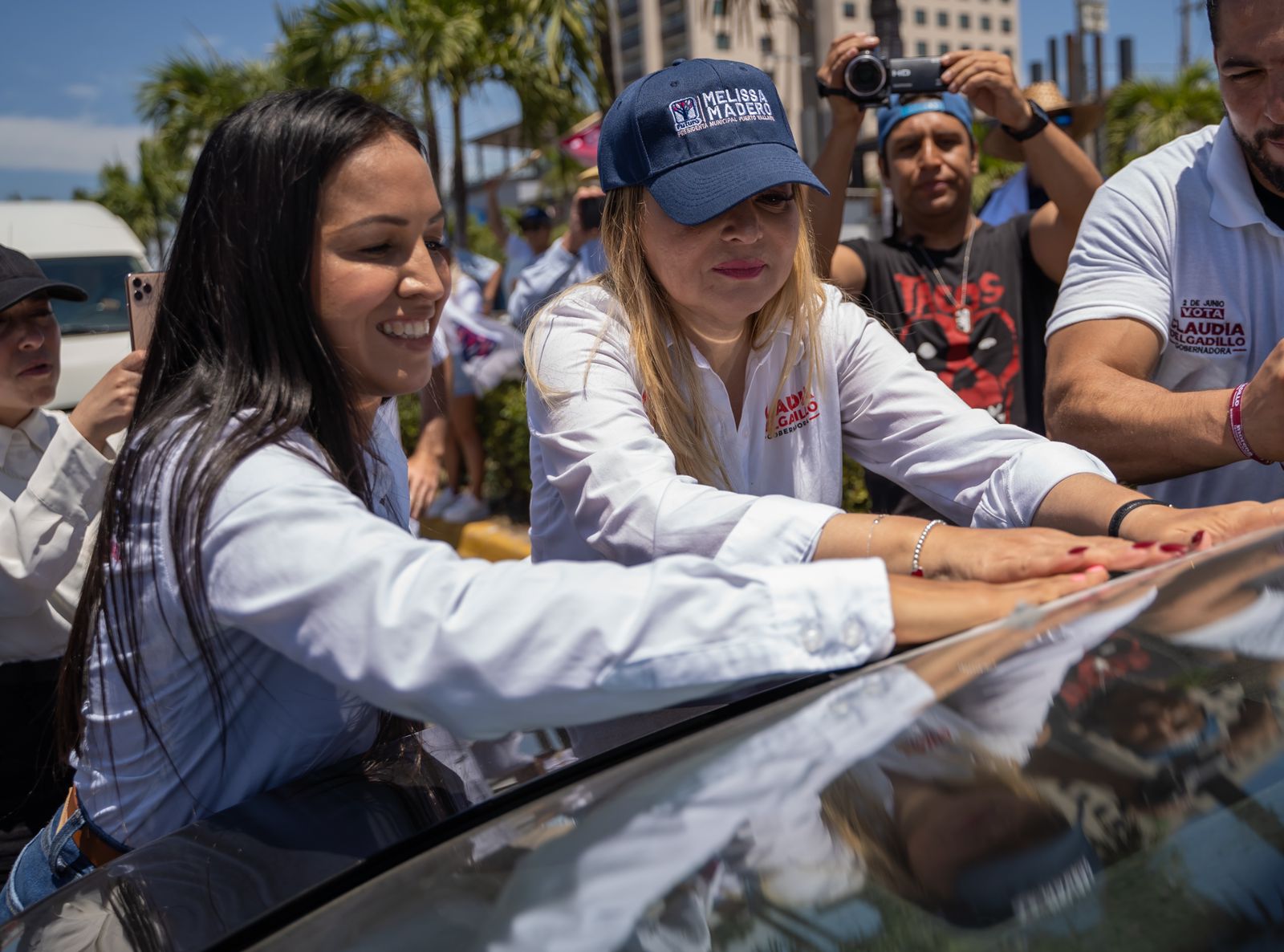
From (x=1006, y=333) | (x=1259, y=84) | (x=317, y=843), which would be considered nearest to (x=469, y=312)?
(x=1006, y=333)

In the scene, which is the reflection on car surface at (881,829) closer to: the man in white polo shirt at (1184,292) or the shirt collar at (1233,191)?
the man in white polo shirt at (1184,292)

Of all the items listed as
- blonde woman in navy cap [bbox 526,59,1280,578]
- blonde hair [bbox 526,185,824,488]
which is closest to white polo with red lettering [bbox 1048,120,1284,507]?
blonde woman in navy cap [bbox 526,59,1280,578]

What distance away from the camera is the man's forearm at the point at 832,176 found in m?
3.31

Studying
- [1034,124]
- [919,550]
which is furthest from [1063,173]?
[919,550]

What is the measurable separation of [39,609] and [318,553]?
1.62 metres

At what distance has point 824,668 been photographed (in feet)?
4.07

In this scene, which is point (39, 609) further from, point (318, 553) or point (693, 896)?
point (693, 896)

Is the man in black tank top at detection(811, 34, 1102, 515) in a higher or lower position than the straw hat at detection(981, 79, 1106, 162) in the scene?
lower

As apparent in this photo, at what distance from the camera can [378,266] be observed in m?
1.52

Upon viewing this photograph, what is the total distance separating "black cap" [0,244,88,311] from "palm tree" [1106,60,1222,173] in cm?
1827

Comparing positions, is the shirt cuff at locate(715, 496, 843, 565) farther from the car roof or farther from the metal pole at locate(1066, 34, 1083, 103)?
the metal pole at locate(1066, 34, 1083, 103)

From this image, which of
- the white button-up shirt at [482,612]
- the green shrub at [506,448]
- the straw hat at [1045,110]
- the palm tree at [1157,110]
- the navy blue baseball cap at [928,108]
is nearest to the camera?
the white button-up shirt at [482,612]

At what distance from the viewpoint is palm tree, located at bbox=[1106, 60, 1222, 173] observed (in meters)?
18.8

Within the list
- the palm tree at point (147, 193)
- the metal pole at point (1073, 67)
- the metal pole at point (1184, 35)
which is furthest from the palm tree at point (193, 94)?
the metal pole at point (1184, 35)
